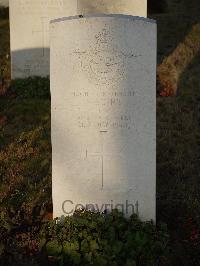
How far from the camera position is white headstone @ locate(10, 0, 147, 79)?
942cm

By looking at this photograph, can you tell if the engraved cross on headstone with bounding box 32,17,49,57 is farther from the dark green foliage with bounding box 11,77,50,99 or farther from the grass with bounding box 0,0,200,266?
the grass with bounding box 0,0,200,266

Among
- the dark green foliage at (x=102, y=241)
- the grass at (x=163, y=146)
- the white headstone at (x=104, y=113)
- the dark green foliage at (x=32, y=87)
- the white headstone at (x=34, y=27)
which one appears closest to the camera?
the dark green foliage at (x=102, y=241)

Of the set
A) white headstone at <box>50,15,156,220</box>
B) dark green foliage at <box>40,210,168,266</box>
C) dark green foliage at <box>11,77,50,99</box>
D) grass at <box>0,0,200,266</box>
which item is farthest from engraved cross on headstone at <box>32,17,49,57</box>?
dark green foliage at <box>40,210,168,266</box>

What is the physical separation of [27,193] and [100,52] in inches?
71.2

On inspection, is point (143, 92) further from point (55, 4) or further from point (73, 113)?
point (55, 4)

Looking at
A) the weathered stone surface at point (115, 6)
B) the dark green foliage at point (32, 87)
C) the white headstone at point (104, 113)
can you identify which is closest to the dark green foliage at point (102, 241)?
the white headstone at point (104, 113)

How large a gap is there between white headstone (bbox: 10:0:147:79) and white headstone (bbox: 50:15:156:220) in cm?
483

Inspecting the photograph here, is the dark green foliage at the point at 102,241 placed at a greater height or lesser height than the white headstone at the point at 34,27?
lesser

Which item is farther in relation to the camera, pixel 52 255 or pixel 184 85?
pixel 184 85

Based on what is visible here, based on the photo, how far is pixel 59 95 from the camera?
4836mm

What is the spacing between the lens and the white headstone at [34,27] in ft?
30.9

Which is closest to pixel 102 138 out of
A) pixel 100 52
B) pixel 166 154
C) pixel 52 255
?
pixel 100 52

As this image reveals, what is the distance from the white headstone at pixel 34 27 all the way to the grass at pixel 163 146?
353mm

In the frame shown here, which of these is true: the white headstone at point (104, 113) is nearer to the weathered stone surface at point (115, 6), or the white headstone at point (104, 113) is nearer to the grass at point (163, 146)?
the grass at point (163, 146)
